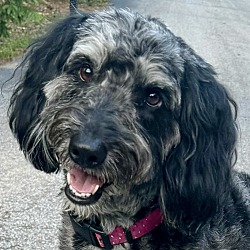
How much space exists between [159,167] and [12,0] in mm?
6506

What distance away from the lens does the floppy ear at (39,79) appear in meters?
→ 3.92

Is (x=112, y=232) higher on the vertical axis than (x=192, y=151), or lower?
lower

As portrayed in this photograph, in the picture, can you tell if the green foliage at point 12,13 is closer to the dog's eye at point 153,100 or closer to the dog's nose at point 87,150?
the dog's eye at point 153,100

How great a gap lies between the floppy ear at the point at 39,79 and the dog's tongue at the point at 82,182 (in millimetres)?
273

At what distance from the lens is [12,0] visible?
9.76 metres

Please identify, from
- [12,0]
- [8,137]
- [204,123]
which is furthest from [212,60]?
[204,123]

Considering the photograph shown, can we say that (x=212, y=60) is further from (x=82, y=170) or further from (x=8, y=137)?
(x=82, y=170)

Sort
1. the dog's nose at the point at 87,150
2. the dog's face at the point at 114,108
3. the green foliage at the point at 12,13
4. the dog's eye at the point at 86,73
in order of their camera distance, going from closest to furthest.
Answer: the dog's nose at the point at 87,150, the dog's face at the point at 114,108, the dog's eye at the point at 86,73, the green foliage at the point at 12,13

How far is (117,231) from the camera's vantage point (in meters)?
3.89

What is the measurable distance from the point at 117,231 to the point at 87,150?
2.47 ft

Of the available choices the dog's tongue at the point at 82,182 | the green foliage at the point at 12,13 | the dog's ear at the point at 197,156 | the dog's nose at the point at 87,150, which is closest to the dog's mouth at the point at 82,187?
the dog's tongue at the point at 82,182

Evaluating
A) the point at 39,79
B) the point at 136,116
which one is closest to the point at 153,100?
the point at 136,116

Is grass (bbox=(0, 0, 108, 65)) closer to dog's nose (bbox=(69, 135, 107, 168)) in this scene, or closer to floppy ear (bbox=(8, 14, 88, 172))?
floppy ear (bbox=(8, 14, 88, 172))

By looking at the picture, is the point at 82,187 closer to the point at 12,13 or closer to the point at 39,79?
the point at 39,79
